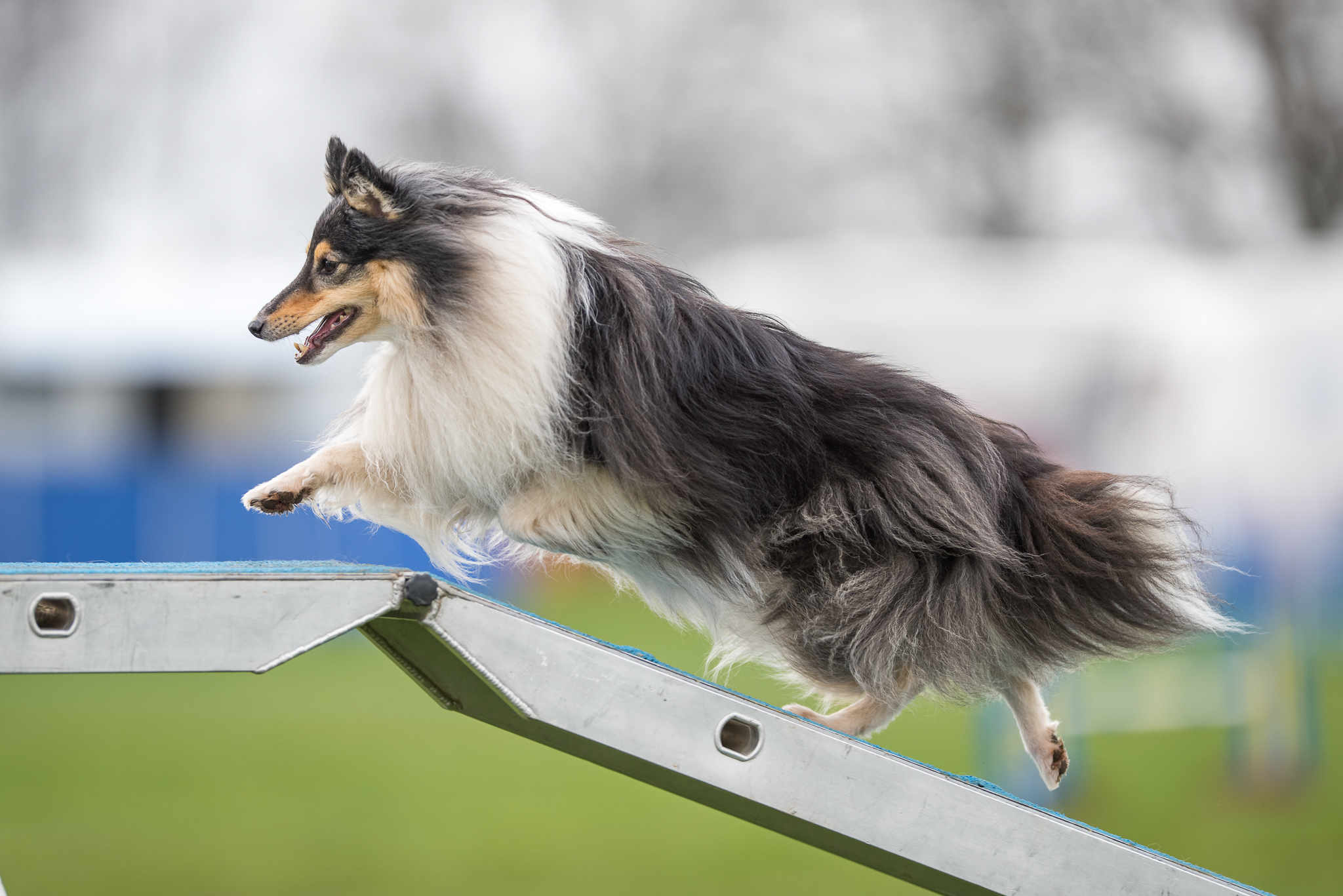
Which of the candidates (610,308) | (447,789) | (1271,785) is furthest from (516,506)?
(1271,785)

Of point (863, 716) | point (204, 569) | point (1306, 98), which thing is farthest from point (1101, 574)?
point (1306, 98)

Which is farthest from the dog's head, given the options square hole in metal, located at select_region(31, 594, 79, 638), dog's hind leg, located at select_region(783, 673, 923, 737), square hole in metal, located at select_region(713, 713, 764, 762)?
dog's hind leg, located at select_region(783, 673, 923, 737)

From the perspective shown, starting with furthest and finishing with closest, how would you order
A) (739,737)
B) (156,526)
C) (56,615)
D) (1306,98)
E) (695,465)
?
1. (1306,98)
2. (156,526)
3. (695,465)
4. (739,737)
5. (56,615)

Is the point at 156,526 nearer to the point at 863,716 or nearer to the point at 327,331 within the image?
the point at 327,331

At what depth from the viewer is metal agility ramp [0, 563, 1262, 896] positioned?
2131 millimetres

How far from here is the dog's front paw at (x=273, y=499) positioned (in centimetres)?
295

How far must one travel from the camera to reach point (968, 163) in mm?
23188

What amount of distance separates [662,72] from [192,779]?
790 inches

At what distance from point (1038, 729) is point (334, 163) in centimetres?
211

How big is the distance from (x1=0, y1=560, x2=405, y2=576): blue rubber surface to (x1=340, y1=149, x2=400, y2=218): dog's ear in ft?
2.90

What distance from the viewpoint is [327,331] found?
294 centimetres

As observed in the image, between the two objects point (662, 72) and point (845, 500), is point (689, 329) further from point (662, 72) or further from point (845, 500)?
point (662, 72)

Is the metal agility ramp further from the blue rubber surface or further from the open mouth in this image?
the open mouth

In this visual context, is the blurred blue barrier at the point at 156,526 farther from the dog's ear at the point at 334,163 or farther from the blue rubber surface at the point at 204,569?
the blue rubber surface at the point at 204,569
